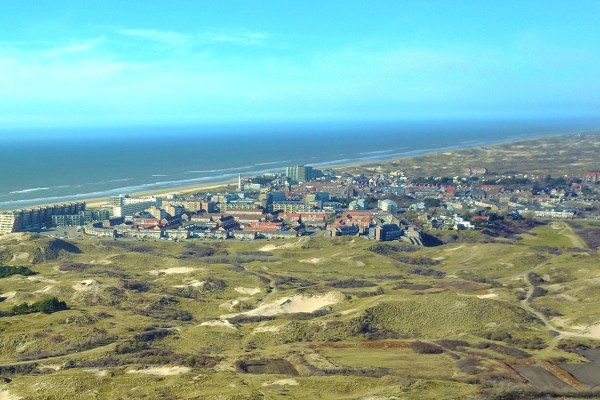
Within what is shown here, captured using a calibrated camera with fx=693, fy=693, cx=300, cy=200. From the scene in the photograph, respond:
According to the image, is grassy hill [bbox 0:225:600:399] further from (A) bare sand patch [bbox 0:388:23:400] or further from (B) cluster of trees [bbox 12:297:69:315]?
(B) cluster of trees [bbox 12:297:69:315]

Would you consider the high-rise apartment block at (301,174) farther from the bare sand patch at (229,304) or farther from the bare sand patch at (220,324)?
the bare sand patch at (220,324)

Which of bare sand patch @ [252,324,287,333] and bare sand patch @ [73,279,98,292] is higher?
bare sand patch @ [73,279,98,292]

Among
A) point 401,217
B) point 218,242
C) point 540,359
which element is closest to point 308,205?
point 401,217

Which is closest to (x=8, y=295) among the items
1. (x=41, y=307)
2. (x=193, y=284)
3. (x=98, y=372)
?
(x=41, y=307)

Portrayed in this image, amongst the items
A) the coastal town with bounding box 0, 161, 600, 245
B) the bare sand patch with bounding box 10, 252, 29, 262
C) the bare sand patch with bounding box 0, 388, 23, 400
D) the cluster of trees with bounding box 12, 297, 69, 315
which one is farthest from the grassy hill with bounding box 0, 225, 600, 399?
the coastal town with bounding box 0, 161, 600, 245

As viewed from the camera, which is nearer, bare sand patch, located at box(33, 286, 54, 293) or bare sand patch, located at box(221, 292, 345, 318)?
bare sand patch, located at box(221, 292, 345, 318)

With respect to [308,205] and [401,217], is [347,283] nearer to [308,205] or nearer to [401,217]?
[401,217]

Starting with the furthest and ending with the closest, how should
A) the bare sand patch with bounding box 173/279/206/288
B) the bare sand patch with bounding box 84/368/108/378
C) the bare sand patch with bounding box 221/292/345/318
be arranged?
the bare sand patch with bounding box 173/279/206/288 < the bare sand patch with bounding box 221/292/345/318 < the bare sand patch with bounding box 84/368/108/378

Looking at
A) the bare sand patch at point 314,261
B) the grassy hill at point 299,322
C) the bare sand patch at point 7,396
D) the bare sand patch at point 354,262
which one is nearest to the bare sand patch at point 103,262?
the grassy hill at point 299,322
